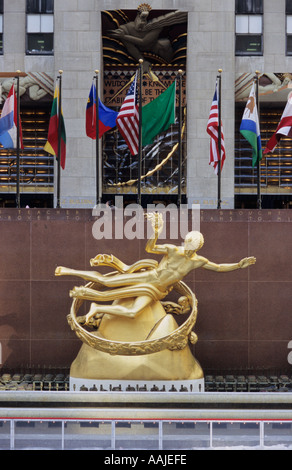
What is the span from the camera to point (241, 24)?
30.5 meters

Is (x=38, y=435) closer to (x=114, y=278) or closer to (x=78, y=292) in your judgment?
(x=78, y=292)

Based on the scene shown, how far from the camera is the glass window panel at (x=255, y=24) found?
99.9 feet

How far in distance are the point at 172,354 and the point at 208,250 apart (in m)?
3.42

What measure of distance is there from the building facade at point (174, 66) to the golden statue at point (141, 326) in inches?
487

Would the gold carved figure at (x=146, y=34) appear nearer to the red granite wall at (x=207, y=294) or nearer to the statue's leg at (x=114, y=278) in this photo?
the red granite wall at (x=207, y=294)

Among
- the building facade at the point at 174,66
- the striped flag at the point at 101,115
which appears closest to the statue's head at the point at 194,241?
the striped flag at the point at 101,115

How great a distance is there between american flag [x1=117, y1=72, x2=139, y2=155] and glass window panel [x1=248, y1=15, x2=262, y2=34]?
38.1 feet

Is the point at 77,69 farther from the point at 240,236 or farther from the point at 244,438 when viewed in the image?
the point at 244,438

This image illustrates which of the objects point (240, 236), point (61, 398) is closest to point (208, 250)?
point (240, 236)

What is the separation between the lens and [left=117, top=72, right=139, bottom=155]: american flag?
20312 millimetres

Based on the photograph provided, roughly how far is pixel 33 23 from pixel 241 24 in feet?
26.8

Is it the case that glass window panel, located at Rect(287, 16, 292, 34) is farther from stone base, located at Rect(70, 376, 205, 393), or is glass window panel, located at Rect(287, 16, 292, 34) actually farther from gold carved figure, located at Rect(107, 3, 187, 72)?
stone base, located at Rect(70, 376, 205, 393)

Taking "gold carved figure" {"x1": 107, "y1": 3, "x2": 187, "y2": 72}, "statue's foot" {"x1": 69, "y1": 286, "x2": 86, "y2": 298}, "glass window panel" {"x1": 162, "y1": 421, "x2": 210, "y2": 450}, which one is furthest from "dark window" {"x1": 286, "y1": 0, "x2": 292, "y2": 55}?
"glass window panel" {"x1": 162, "y1": 421, "x2": 210, "y2": 450}
